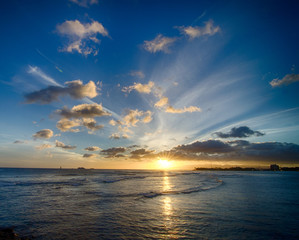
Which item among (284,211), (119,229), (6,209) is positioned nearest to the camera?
(119,229)

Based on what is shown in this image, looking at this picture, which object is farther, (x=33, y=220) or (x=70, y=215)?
(x=70, y=215)

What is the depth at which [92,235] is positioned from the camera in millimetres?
9766

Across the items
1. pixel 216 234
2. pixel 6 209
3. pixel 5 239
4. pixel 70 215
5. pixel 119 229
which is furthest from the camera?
pixel 6 209

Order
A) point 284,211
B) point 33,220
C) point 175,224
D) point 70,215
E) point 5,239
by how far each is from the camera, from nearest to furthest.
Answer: point 5,239 < point 175,224 < point 33,220 < point 70,215 < point 284,211

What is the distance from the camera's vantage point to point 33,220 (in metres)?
12.8

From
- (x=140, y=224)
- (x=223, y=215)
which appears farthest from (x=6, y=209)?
(x=223, y=215)

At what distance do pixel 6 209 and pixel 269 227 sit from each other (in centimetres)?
2354

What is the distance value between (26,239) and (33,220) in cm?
437

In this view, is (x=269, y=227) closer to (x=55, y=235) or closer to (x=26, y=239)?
(x=55, y=235)

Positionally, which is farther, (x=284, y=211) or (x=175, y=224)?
(x=284, y=211)

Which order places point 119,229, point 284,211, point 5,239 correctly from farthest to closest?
point 284,211 < point 119,229 < point 5,239

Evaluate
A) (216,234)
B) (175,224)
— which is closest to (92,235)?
(175,224)

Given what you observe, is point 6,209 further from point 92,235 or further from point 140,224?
point 140,224

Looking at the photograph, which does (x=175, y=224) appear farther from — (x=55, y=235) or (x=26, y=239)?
(x=26, y=239)
